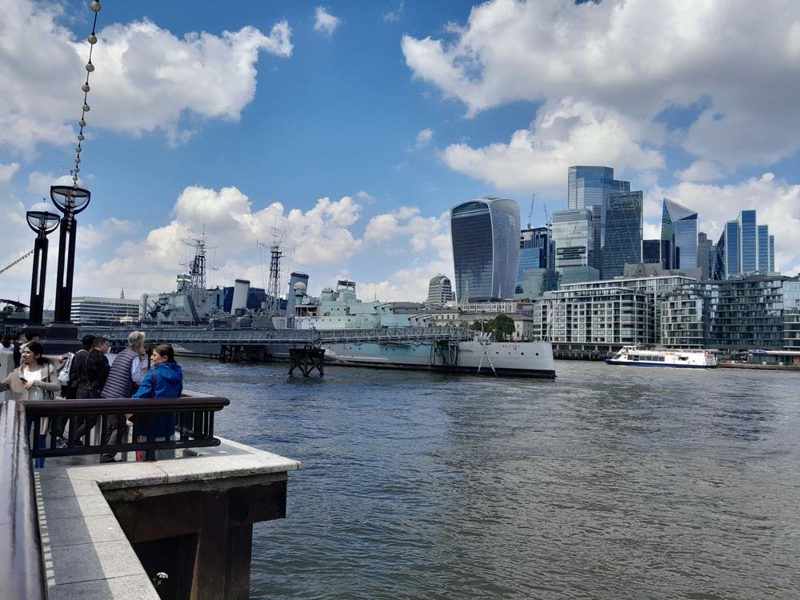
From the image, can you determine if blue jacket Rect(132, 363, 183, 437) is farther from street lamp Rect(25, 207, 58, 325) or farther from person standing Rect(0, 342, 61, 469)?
street lamp Rect(25, 207, 58, 325)

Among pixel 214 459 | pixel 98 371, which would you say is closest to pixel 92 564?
pixel 214 459

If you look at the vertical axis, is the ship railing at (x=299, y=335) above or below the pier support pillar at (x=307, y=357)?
above

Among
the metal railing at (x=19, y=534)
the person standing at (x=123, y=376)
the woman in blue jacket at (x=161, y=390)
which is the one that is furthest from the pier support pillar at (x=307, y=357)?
the metal railing at (x=19, y=534)

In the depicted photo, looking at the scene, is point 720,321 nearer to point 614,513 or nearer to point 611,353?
point 611,353

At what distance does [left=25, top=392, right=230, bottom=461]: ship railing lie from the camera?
586 cm

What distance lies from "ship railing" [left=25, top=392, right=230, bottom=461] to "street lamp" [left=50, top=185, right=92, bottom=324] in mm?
10026

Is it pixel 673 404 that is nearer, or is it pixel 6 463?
pixel 6 463

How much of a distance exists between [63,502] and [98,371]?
151 inches

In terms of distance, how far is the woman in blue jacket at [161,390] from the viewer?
6797mm

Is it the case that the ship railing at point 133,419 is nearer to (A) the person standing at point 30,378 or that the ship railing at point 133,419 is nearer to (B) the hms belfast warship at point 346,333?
(A) the person standing at point 30,378

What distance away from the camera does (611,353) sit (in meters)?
142

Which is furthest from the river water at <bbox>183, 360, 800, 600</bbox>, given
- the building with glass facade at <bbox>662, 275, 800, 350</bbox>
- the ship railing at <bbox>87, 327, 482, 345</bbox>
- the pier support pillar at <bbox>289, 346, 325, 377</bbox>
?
the building with glass facade at <bbox>662, 275, 800, 350</bbox>

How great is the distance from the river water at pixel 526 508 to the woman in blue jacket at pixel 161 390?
3229mm

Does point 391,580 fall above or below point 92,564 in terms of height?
below
